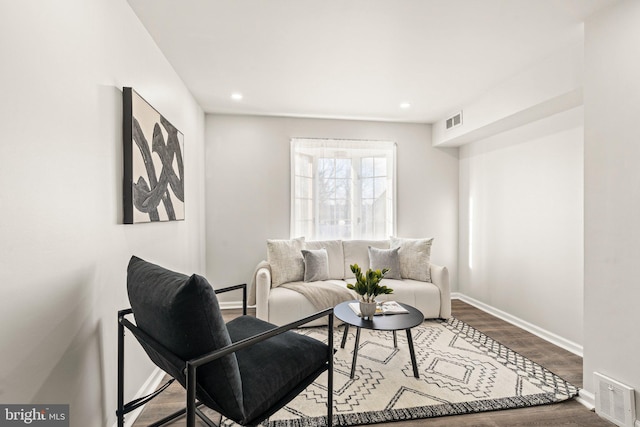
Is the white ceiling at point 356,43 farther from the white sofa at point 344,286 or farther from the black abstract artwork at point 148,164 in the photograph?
the white sofa at point 344,286

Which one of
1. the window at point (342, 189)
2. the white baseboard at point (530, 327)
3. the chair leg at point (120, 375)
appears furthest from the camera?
the window at point (342, 189)

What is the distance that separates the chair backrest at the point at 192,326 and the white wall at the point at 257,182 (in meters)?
2.88

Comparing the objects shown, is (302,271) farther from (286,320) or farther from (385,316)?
(385,316)

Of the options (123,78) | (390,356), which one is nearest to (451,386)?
(390,356)

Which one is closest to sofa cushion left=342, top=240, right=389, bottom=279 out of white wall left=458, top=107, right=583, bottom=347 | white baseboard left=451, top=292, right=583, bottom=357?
white wall left=458, top=107, right=583, bottom=347

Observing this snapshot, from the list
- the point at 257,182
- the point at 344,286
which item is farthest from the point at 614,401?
the point at 257,182

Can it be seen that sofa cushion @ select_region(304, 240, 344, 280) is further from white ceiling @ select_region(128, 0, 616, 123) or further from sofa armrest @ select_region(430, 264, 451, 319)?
white ceiling @ select_region(128, 0, 616, 123)

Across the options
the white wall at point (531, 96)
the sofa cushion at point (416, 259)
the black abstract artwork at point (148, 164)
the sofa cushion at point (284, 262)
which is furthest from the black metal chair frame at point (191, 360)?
the white wall at point (531, 96)

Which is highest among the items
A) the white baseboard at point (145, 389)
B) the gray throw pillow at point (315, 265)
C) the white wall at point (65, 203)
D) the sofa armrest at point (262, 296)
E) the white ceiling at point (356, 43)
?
the white ceiling at point (356, 43)

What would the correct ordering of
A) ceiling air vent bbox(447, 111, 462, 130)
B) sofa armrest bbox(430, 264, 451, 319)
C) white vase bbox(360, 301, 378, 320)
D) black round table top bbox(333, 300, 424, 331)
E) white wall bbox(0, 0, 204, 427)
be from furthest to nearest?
ceiling air vent bbox(447, 111, 462, 130)
sofa armrest bbox(430, 264, 451, 319)
white vase bbox(360, 301, 378, 320)
black round table top bbox(333, 300, 424, 331)
white wall bbox(0, 0, 204, 427)

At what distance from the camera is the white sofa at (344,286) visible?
329 centimetres

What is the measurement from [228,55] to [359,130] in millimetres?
2295

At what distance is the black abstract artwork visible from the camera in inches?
71.8

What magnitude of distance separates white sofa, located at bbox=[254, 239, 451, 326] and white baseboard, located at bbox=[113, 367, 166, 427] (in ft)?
3.46
